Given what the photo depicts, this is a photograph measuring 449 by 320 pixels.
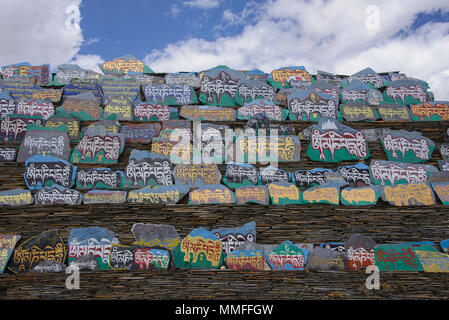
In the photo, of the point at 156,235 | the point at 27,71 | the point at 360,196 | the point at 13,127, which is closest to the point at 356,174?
the point at 360,196

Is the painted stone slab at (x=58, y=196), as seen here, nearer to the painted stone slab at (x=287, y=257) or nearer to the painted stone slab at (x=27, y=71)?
the painted stone slab at (x=287, y=257)

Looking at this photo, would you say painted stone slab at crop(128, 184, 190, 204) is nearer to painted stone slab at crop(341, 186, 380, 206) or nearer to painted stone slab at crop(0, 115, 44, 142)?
painted stone slab at crop(341, 186, 380, 206)

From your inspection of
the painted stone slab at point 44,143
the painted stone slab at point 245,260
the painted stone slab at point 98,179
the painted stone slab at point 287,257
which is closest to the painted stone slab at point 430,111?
the painted stone slab at point 287,257

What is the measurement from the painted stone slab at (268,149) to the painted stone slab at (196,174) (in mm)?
610

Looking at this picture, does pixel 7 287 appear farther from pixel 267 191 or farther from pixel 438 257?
pixel 438 257

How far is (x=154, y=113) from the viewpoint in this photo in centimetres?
651

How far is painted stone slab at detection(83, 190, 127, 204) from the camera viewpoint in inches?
186

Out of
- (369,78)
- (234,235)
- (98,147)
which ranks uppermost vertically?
(369,78)

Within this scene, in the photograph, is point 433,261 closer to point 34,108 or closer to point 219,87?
point 219,87

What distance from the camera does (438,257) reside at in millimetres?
4215

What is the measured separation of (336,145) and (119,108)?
13.2ft

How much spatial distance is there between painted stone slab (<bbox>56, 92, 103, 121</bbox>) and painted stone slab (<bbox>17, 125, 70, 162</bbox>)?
0.68 metres

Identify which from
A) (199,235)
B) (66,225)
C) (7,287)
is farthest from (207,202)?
(7,287)

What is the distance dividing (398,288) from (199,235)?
7.59 feet
